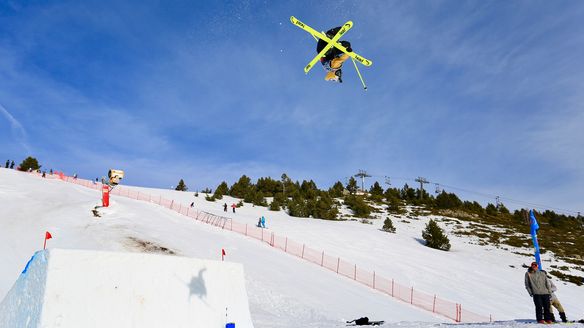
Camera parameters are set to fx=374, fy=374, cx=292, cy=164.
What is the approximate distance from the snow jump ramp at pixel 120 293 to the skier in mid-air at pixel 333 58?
9601mm

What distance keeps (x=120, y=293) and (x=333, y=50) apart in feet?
37.4

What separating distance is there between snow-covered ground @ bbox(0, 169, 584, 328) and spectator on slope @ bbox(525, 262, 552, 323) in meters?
0.93

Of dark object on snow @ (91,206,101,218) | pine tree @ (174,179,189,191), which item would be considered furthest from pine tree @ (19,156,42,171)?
dark object on snow @ (91,206,101,218)

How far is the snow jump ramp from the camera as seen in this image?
604 centimetres

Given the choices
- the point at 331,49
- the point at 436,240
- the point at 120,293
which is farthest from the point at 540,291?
the point at 436,240

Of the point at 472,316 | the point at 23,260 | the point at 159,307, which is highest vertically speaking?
the point at 159,307

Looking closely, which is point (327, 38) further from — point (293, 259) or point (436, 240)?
point (436, 240)

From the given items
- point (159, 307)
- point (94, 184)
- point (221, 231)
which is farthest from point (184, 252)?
point (94, 184)

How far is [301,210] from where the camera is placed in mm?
51719

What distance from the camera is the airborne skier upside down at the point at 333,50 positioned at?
14.2 meters

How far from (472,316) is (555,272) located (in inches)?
890

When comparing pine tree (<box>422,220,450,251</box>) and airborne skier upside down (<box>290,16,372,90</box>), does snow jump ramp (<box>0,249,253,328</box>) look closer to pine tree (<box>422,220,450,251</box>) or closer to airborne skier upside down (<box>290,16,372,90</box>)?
airborne skier upside down (<box>290,16,372,90</box>)

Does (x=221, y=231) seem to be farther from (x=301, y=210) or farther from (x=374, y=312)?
(x=301, y=210)

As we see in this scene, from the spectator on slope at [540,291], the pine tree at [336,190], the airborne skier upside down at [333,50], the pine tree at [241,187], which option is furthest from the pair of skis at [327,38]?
the pine tree at [336,190]
